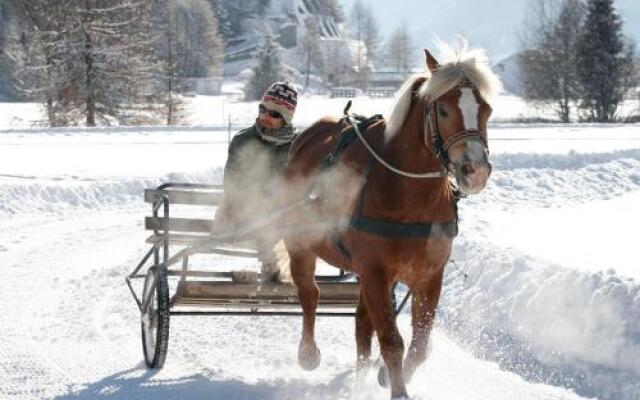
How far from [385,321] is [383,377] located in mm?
844

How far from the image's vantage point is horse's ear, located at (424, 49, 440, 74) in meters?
4.74

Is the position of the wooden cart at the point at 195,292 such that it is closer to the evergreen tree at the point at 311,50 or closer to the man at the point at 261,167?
the man at the point at 261,167

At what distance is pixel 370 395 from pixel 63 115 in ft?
126

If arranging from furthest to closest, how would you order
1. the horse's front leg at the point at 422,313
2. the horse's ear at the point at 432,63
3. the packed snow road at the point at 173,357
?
the packed snow road at the point at 173,357 < the horse's front leg at the point at 422,313 < the horse's ear at the point at 432,63

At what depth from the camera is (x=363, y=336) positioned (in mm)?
5996

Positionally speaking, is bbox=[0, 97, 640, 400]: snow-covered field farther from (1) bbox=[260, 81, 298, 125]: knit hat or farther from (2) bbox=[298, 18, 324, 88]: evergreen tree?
(2) bbox=[298, 18, 324, 88]: evergreen tree

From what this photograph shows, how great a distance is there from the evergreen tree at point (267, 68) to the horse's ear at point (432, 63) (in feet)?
205

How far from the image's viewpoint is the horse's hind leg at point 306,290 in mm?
6420

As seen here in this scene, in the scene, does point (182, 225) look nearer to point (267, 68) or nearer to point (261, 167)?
point (261, 167)

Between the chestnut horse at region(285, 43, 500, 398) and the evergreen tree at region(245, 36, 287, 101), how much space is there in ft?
204

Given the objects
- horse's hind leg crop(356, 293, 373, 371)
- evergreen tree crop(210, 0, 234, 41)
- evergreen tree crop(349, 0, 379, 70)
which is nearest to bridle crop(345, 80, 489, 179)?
horse's hind leg crop(356, 293, 373, 371)

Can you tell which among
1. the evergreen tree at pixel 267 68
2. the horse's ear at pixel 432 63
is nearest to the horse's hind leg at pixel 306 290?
the horse's ear at pixel 432 63

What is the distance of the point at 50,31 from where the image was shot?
136 feet

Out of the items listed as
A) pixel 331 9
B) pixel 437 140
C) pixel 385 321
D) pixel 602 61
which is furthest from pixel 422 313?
pixel 331 9
